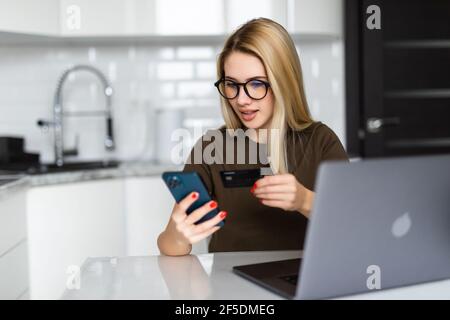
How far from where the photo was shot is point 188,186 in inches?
50.0

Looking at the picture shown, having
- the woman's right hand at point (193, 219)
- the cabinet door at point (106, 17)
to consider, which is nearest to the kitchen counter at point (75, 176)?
the cabinet door at point (106, 17)

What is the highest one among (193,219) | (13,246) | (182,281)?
(193,219)

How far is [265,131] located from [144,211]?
1245mm

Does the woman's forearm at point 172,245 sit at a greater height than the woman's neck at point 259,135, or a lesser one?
lesser

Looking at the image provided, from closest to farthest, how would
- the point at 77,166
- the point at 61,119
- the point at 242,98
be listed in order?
the point at 242,98 < the point at 77,166 < the point at 61,119

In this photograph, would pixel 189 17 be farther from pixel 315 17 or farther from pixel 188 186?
pixel 188 186

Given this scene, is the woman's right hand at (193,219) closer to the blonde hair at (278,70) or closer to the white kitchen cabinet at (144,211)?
the blonde hair at (278,70)

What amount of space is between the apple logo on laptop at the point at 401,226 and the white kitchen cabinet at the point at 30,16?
2.35m

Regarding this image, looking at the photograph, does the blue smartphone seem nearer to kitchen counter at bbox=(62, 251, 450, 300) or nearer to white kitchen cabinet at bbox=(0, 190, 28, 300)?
kitchen counter at bbox=(62, 251, 450, 300)

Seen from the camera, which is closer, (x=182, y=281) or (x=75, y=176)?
(x=182, y=281)

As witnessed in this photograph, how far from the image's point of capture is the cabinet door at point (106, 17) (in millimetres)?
3074

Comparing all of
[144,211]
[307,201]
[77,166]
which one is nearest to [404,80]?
[144,211]

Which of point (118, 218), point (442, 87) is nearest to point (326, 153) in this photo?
point (118, 218)

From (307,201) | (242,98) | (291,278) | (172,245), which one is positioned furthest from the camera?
(242,98)
